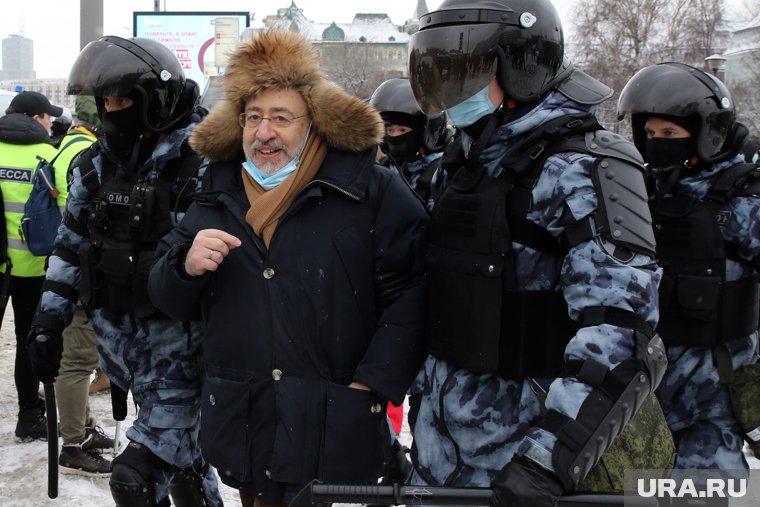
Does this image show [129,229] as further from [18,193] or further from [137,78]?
[18,193]

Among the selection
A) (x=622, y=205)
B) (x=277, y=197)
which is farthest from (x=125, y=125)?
(x=622, y=205)

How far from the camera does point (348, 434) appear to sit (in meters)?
2.35

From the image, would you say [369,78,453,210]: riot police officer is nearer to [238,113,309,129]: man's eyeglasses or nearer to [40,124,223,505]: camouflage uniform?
[40,124,223,505]: camouflage uniform

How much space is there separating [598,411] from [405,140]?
143 inches

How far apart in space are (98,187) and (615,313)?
7.86ft

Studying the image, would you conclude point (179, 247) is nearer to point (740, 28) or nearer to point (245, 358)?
point (245, 358)

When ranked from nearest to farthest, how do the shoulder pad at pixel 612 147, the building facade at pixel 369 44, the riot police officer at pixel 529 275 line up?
1. the riot police officer at pixel 529 275
2. the shoulder pad at pixel 612 147
3. the building facade at pixel 369 44

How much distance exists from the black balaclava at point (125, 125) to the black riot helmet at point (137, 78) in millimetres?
29

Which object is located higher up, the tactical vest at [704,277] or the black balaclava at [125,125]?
the black balaclava at [125,125]

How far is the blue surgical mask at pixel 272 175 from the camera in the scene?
2.51 m

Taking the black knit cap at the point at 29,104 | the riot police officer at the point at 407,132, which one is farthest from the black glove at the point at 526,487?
the black knit cap at the point at 29,104

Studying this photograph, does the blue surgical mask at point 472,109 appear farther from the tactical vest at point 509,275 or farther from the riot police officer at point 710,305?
the riot police officer at point 710,305

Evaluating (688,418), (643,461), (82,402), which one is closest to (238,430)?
(643,461)

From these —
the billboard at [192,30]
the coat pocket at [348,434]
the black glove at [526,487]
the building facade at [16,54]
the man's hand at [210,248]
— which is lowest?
the coat pocket at [348,434]
